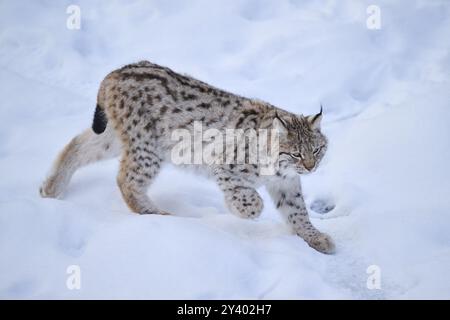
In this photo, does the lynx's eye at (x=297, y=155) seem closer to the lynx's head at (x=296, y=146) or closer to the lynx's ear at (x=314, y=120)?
the lynx's head at (x=296, y=146)

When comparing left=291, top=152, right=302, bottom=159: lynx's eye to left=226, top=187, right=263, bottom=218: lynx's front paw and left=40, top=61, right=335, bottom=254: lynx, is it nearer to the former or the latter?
left=40, top=61, right=335, bottom=254: lynx

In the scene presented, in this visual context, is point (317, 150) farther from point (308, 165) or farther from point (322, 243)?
point (322, 243)

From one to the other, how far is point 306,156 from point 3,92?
3691 millimetres

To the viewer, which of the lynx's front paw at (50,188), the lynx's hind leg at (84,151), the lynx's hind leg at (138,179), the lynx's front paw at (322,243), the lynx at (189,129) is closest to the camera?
the lynx's front paw at (322,243)

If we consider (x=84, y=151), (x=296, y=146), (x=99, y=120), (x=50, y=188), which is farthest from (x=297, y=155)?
(x=50, y=188)

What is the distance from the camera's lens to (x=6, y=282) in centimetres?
304

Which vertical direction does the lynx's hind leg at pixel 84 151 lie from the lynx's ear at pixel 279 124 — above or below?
above

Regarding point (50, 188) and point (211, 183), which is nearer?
point (50, 188)

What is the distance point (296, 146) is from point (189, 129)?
901 mm

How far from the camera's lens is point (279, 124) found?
4.29 m

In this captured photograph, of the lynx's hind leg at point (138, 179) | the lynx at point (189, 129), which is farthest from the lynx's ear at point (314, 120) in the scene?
the lynx's hind leg at point (138, 179)

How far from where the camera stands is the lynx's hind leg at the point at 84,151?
4.80 m

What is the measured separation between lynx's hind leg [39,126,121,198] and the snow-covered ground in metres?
0.18
